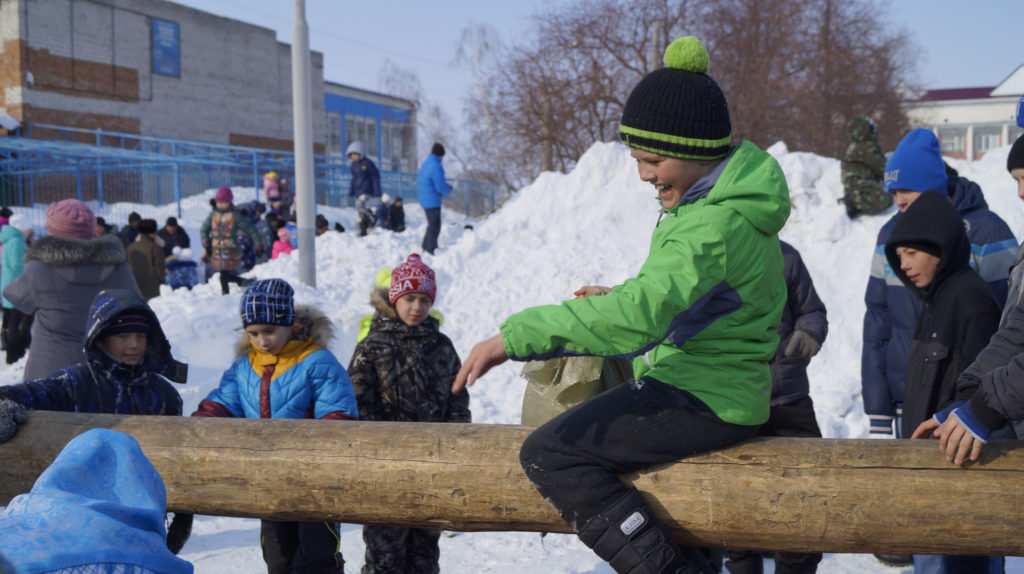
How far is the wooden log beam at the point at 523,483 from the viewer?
233 centimetres

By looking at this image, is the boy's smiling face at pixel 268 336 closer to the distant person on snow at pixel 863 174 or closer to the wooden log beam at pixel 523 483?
the wooden log beam at pixel 523 483

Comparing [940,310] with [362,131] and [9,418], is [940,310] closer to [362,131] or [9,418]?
[9,418]

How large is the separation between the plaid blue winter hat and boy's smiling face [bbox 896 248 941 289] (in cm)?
272

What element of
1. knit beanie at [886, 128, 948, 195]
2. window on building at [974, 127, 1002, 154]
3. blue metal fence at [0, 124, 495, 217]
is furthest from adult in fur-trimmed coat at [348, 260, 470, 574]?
window on building at [974, 127, 1002, 154]

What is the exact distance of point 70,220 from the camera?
5.25 metres

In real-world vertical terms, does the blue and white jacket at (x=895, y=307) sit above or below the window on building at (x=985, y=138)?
below

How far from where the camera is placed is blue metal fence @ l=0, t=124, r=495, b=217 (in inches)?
891

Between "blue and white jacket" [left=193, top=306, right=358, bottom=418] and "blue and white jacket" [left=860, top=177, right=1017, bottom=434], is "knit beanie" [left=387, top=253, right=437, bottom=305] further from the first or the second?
"blue and white jacket" [left=860, top=177, right=1017, bottom=434]

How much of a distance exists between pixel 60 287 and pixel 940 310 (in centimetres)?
490

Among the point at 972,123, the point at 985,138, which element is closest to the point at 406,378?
the point at 972,123

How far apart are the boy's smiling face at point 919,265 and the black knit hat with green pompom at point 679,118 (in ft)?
4.96

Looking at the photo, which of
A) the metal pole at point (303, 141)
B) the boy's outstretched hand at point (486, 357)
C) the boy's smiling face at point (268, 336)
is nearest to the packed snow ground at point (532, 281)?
the metal pole at point (303, 141)

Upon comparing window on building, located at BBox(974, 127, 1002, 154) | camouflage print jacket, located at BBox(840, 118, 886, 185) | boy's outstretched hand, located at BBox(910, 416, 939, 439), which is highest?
window on building, located at BBox(974, 127, 1002, 154)

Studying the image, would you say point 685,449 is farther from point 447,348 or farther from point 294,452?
point 447,348
